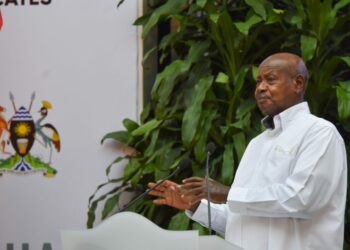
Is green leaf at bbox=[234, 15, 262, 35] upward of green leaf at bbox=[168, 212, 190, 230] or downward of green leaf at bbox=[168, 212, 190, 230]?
upward

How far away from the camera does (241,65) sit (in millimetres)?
5207

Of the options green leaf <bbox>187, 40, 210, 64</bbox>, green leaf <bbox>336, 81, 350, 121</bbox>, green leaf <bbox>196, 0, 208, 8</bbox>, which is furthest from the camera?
green leaf <bbox>187, 40, 210, 64</bbox>

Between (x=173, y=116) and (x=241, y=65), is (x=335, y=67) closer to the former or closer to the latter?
(x=241, y=65)

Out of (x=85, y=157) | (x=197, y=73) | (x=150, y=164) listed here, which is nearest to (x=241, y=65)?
(x=197, y=73)

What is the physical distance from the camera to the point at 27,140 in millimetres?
5672

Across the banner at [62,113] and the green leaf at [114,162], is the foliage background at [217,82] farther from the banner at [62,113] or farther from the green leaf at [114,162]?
the banner at [62,113]

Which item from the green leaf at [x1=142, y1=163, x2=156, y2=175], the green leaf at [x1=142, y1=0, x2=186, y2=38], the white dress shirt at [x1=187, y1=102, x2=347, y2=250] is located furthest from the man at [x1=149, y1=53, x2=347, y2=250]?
the green leaf at [x1=142, y1=0, x2=186, y2=38]

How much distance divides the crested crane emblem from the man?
2.22m

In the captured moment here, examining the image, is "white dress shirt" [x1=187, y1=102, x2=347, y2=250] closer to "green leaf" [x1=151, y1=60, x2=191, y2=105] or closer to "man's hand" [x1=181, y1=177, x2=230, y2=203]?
"man's hand" [x1=181, y1=177, x2=230, y2=203]

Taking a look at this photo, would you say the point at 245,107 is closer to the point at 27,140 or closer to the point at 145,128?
the point at 145,128

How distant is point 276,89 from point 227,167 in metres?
1.49

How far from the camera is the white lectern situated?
2455 mm

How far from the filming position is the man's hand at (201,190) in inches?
132

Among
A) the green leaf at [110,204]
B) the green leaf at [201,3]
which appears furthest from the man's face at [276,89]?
the green leaf at [110,204]
